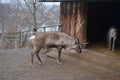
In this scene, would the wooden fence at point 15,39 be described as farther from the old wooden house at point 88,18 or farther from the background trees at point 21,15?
the background trees at point 21,15

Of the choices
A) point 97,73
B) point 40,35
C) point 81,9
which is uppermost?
point 81,9

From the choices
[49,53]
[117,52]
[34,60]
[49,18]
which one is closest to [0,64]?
[34,60]

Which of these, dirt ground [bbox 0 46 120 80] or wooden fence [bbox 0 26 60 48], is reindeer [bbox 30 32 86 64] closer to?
dirt ground [bbox 0 46 120 80]

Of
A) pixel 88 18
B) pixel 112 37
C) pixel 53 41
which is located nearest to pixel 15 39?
pixel 88 18

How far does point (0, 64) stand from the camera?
8.60 meters

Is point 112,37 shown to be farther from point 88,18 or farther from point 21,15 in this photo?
point 21,15

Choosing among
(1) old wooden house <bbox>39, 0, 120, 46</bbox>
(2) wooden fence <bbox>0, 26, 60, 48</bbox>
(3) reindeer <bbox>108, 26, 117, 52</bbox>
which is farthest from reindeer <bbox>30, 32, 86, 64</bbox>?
(2) wooden fence <bbox>0, 26, 60, 48</bbox>

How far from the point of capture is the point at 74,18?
36.3 ft

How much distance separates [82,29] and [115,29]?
147cm

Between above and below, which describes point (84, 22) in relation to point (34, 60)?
above

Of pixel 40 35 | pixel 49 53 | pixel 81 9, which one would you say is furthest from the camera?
pixel 81 9

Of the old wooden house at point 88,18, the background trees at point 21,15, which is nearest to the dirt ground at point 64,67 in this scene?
the old wooden house at point 88,18

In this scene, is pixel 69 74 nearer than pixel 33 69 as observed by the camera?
Yes

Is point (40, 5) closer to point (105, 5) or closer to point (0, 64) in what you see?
point (105, 5)
